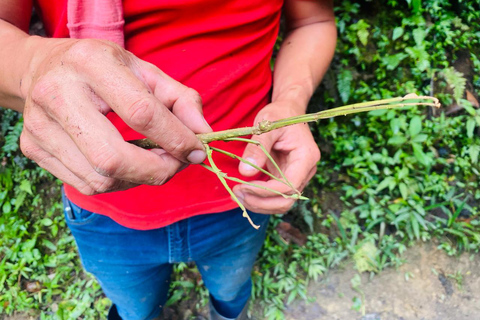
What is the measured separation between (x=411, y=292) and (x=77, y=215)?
2.39 m

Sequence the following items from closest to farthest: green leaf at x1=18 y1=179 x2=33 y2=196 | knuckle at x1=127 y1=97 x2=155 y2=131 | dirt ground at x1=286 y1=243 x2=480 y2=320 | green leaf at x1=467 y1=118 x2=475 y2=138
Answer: knuckle at x1=127 y1=97 x2=155 y2=131
dirt ground at x1=286 y1=243 x2=480 y2=320
green leaf at x1=467 y1=118 x2=475 y2=138
green leaf at x1=18 y1=179 x2=33 y2=196

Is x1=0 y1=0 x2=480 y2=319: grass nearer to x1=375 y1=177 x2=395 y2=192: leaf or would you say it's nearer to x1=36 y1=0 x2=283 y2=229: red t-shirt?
x1=375 y1=177 x2=395 y2=192: leaf

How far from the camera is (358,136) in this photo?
270 centimetres

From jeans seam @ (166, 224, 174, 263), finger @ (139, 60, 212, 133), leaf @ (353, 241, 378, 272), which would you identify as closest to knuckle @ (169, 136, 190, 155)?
finger @ (139, 60, 212, 133)

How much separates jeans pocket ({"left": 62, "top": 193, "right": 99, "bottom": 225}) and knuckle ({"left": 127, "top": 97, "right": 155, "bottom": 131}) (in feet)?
2.48

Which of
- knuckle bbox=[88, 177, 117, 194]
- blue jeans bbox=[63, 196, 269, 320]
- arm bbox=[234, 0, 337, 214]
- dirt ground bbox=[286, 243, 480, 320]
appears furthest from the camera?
dirt ground bbox=[286, 243, 480, 320]

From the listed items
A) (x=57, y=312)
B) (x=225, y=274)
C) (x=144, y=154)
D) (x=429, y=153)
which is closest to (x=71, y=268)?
(x=57, y=312)

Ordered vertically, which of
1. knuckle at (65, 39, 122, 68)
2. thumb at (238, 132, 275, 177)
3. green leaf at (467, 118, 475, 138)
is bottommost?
green leaf at (467, 118, 475, 138)

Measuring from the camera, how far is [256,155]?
1267 mm

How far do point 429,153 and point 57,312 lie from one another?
3.13 m

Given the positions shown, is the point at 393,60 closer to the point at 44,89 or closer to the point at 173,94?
the point at 173,94

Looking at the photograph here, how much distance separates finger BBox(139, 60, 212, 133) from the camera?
2.90 ft

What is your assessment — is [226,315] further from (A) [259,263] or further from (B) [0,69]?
(B) [0,69]

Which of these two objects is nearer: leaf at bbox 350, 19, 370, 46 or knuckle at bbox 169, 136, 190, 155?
knuckle at bbox 169, 136, 190, 155
